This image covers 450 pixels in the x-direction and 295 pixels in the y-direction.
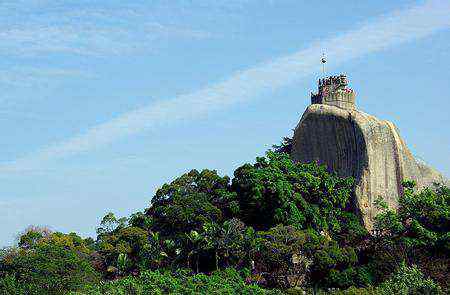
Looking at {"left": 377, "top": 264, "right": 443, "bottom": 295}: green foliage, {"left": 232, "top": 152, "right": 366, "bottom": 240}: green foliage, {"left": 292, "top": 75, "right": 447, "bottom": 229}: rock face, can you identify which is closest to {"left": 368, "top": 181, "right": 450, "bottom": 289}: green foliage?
{"left": 232, "top": 152, "right": 366, "bottom": 240}: green foliage

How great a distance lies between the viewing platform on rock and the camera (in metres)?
46.5

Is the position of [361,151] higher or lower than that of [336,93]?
lower

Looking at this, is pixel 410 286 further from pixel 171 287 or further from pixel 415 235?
pixel 415 235

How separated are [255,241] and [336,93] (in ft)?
41.2

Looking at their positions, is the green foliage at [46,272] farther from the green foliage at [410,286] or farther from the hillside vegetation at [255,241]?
the green foliage at [410,286]

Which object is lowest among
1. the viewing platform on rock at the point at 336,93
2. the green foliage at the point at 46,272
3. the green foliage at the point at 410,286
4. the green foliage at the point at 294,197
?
the green foliage at the point at 410,286

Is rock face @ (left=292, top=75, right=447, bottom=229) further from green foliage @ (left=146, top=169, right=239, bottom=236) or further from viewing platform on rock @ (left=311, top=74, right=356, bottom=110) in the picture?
green foliage @ (left=146, top=169, right=239, bottom=236)

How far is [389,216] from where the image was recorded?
39875 mm

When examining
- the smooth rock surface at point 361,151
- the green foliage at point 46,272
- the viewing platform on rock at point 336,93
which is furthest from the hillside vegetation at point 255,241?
the viewing platform on rock at point 336,93

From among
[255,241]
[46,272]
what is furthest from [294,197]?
[46,272]

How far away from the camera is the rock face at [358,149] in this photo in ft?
143

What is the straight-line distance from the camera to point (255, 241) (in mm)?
37969

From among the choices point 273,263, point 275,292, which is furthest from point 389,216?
point 275,292

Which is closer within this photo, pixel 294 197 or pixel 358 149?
pixel 294 197
